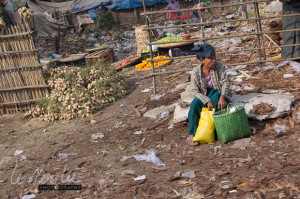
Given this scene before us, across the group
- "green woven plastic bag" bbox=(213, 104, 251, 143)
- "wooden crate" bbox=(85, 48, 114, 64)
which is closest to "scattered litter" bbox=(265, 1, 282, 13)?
"wooden crate" bbox=(85, 48, 114, 64)

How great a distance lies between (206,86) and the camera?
4.48 m

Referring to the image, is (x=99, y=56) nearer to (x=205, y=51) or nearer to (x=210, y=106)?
(x=205, y=51)

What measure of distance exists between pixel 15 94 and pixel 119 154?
392 cm

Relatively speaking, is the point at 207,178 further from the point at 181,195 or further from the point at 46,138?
the point at 46,138

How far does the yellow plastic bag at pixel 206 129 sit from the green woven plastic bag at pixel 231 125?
97mm

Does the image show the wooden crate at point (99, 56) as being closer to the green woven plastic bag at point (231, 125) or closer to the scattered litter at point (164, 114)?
the scattered litter at point (164, 114)

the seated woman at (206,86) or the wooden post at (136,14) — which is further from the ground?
the wooden post at (136,14)

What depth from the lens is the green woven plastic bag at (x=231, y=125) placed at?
3.95 metres

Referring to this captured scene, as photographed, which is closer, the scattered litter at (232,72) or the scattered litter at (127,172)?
the scattered litter at (127,172)

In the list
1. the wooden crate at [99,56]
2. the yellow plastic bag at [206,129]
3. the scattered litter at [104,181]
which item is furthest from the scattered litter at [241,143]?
the wooden crate at [99,56]

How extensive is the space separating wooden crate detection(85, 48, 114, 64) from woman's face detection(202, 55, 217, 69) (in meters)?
5.32

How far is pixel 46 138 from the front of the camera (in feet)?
18.7

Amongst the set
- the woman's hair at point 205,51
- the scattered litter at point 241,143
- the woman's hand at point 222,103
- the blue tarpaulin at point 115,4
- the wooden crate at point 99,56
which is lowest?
the scattered litter at point 241,143

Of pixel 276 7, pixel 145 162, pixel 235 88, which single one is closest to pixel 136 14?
pixel 276 7
